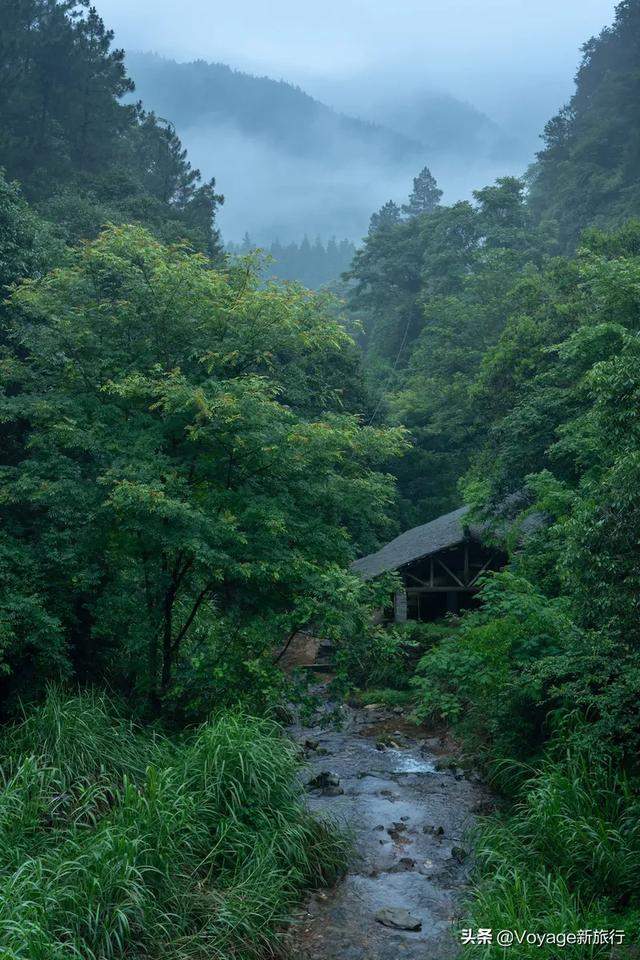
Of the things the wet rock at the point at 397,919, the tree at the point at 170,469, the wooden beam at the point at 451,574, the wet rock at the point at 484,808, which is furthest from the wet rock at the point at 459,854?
the wooden beam at the point at 451,574

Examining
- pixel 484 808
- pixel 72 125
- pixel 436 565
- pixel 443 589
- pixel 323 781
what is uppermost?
pixel 72 125

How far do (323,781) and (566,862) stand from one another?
221 inches

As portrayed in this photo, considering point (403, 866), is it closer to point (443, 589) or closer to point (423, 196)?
point (443, 589)

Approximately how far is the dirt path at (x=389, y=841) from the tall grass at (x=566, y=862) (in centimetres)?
66

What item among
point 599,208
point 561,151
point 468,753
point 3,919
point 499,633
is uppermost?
point 561,151

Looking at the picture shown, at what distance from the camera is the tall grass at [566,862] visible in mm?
7621

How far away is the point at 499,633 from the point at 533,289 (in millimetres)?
14954

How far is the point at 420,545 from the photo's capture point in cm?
2417

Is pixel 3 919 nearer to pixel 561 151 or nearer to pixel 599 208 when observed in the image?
pixel 599 208

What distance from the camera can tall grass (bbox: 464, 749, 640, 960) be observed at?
25.0 feet

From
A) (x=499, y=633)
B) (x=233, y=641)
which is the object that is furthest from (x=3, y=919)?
(x=499, y=633)

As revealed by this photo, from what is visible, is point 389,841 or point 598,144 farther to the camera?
point 598,144

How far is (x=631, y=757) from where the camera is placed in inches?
397

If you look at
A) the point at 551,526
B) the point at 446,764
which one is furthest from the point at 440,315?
the point at 446,764
